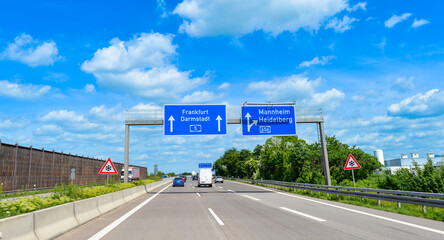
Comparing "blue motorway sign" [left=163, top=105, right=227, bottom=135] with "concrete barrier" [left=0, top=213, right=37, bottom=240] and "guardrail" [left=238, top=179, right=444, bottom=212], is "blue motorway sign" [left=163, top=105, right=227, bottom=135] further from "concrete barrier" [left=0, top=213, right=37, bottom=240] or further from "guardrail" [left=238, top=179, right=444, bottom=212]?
"concrete barrier" [left=0, top=213, right=37, bottom=240]

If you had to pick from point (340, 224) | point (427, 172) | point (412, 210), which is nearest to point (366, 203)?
point (412, 210)

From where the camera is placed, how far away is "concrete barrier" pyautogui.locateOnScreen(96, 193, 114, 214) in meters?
12.3

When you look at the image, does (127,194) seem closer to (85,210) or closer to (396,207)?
(85,210)

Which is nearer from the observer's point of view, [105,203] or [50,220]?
[50,220]

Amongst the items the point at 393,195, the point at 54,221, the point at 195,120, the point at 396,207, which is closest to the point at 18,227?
the point at 54,221

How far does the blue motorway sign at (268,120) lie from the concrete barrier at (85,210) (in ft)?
46.5

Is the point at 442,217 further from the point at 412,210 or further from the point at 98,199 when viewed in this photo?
the point at 98,199

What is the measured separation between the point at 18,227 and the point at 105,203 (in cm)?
770

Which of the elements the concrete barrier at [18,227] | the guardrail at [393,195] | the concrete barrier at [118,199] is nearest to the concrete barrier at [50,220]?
the concrete barrier at [18,227]

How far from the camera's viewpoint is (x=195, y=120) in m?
23.7

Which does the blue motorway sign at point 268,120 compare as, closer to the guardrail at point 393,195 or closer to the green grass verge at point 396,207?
the guardrail at point 393,195

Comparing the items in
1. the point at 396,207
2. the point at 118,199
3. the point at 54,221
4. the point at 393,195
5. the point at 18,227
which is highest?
the point at 18,227

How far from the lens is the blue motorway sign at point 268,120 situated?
23.9 metres

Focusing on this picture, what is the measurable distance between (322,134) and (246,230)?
18895 millimetres
